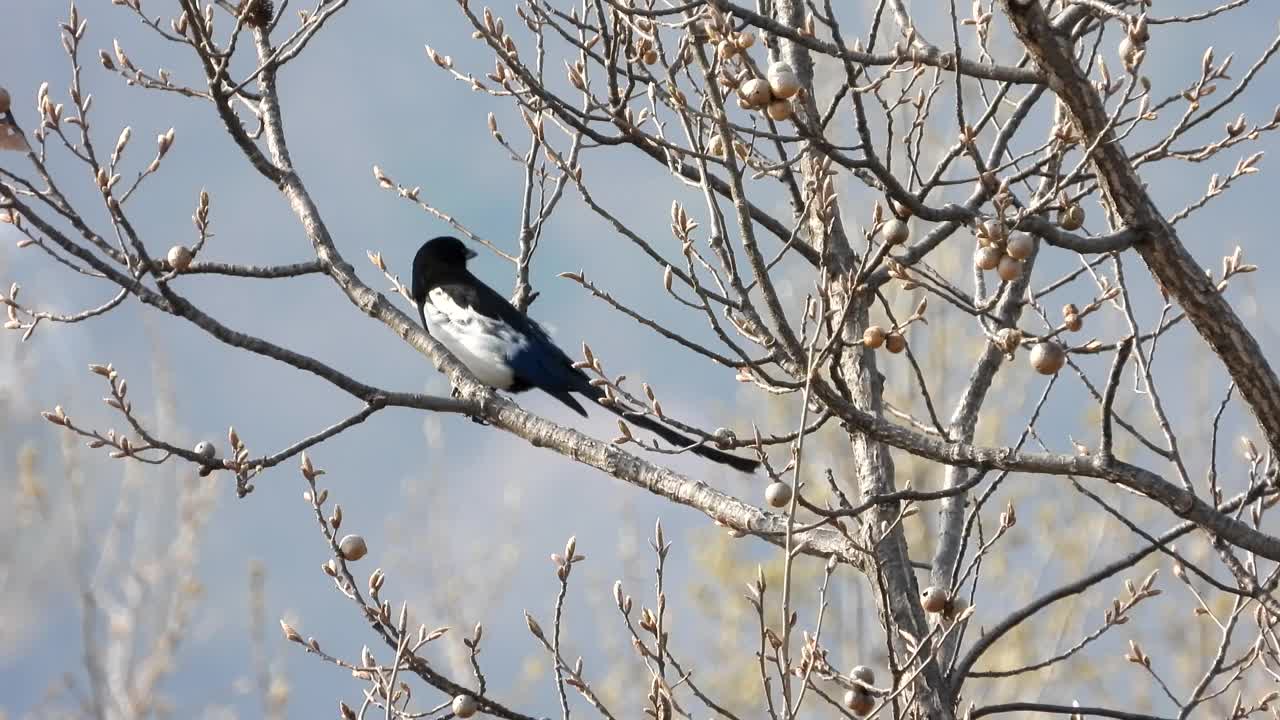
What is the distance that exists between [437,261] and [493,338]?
880 mm

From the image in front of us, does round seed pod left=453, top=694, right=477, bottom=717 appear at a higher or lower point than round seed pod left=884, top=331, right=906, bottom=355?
lower

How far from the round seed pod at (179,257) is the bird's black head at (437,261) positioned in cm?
370

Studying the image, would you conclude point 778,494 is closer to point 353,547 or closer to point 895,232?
point 895,232

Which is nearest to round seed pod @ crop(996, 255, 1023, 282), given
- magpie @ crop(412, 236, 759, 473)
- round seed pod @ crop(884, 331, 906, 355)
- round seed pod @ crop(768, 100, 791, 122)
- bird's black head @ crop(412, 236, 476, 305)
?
round seed pod @ crop(884, 331, 906, 355)

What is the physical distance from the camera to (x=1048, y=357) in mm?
2182

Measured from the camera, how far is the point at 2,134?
2689mm

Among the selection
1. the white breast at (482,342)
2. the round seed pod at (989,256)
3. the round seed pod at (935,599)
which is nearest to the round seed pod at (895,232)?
the round seed pod at (989,256)

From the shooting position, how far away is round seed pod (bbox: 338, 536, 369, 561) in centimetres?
284

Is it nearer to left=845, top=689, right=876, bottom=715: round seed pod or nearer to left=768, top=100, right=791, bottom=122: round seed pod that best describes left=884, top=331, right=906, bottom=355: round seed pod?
left=768, top=100, right=791, bottom=122: round seed pod

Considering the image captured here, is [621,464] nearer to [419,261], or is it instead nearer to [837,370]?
[837,370]

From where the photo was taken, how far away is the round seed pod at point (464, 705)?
8.93 ft

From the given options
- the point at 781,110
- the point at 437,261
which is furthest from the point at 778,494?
the point at 437,261

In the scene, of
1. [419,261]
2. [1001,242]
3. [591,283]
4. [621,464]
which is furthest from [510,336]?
[1001,242]

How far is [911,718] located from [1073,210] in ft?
3.35
